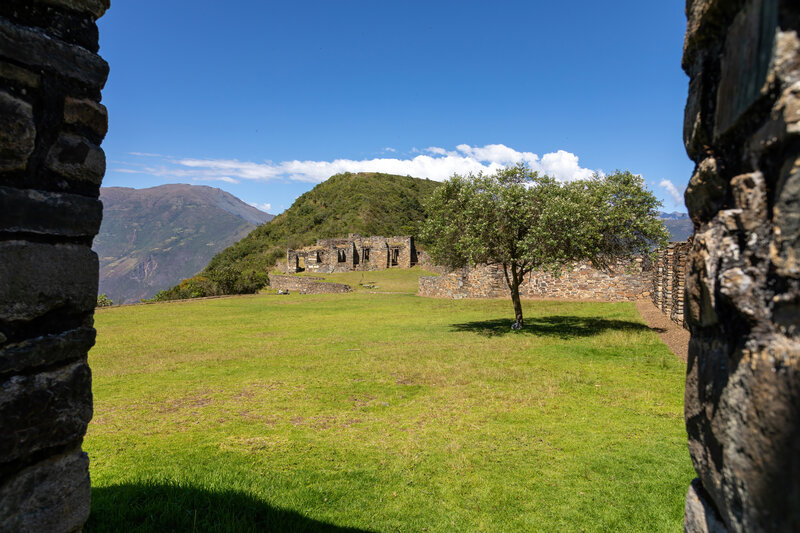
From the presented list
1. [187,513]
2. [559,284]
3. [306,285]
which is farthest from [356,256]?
[187,513]

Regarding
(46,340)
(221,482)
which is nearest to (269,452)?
(221,482)

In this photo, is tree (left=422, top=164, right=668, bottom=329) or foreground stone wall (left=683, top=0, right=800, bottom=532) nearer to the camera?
foreground stone wall (left=683, top=0, right=800, bottom=532)

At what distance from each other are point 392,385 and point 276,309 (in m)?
16.3

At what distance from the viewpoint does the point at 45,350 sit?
7.07 feet

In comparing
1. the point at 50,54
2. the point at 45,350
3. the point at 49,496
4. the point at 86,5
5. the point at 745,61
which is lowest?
the point at 49,496

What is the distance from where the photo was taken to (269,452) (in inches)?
210

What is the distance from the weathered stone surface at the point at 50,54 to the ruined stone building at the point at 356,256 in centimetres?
5107

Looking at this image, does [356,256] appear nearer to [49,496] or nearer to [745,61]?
[49,496]

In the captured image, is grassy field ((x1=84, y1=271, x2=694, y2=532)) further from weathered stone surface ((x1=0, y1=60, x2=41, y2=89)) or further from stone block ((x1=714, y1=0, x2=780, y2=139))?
stone block ((x1=714, y1=0, x2=780, y2=139))

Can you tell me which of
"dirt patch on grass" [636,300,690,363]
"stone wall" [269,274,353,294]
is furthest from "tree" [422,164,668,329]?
"stone wall" [269,274,353,294]

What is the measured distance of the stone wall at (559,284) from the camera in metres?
23.7

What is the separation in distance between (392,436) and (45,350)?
4.43 m

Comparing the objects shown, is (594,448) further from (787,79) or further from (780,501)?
(787,79)

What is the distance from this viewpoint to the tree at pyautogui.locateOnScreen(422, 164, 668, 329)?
1370 centimetres
